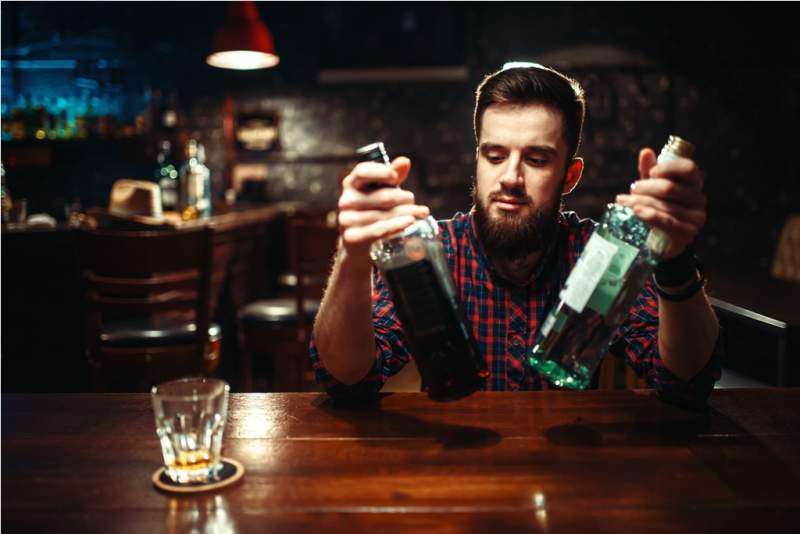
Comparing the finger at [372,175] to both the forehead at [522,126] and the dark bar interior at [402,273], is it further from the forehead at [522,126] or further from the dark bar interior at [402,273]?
the forehead at [522,126]

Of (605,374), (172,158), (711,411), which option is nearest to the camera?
(711,411)

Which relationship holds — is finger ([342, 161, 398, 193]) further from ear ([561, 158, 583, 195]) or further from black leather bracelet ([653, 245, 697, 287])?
ear ([561, 158, 583, 195])

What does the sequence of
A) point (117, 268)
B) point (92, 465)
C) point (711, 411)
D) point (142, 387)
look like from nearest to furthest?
point (92, 465) → point (711, 411) → point (117, 268) → point (142, 387)

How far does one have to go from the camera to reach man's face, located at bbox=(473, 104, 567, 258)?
4.81 ft

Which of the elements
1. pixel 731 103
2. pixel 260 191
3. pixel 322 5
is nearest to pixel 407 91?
pixel 322 5

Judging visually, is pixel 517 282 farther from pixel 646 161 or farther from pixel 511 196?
pixel 646 161

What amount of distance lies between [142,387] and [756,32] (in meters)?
5.20

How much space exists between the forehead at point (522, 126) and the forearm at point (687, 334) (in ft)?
1.53

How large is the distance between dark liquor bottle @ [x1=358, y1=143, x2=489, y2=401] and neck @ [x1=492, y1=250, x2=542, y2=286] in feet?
1.88

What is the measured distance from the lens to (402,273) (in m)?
0.95

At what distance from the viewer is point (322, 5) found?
5.87 meters

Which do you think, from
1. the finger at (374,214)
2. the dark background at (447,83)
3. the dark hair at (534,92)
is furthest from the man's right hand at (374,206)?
the dark background at (447,83)

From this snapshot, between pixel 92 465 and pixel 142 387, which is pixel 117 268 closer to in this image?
pixel 142 387

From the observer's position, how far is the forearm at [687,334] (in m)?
1.15
